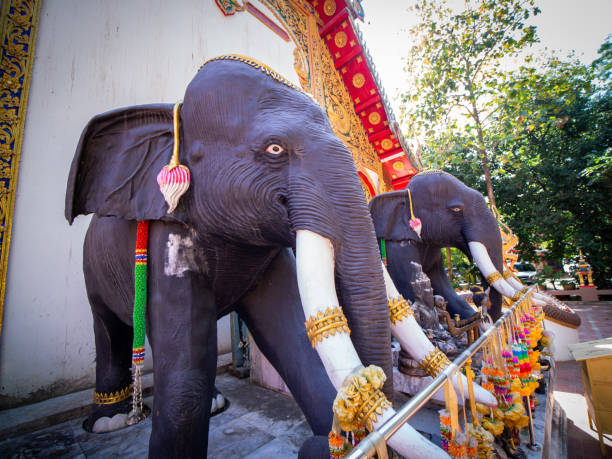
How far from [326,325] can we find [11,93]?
3138 mm

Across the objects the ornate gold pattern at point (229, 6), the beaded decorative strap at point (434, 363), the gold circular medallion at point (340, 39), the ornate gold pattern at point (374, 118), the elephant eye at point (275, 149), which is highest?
the gold circular medallion at point (340, 39)

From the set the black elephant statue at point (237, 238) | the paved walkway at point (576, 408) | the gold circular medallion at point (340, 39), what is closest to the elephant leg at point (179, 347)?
the black elephant statue at point (237, 238)

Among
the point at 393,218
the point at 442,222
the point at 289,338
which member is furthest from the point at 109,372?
the point at 442,222

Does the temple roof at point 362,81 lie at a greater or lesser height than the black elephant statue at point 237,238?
greater

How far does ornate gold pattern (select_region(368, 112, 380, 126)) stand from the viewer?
20.7 feet

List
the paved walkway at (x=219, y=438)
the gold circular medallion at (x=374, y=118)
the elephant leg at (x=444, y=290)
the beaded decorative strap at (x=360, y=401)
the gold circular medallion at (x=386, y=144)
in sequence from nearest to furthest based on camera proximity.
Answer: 1. the beaded decorative strap at (x=360, y=401)
2. the paved walkway at (x=219, y=438)
3. the elephant leg at (x=444, y=290)
4. the gold circular medallion at (x=374, y=118)
5. the gold circular medallion at (x=386, y=144)

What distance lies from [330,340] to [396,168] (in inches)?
243

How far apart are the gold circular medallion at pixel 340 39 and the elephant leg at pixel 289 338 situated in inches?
224

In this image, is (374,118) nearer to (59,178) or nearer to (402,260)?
(402,260)

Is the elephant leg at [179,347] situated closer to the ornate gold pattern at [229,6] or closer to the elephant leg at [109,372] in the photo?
the elephant leg at [109,372]

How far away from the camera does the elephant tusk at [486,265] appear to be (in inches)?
121

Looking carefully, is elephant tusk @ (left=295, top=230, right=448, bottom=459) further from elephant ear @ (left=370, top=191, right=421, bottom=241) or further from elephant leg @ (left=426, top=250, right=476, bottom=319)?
elephant leg @ (left=426, top=250, right=476, bottom=319)

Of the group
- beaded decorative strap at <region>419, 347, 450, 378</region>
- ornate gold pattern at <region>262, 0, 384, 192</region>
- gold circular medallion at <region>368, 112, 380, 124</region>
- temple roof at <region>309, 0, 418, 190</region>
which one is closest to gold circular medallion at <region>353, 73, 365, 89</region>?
temple roof at <region>309, 0, 418, 190</region>

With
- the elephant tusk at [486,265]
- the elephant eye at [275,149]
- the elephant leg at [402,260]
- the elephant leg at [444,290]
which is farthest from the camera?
the elephant leg at [444,290]
